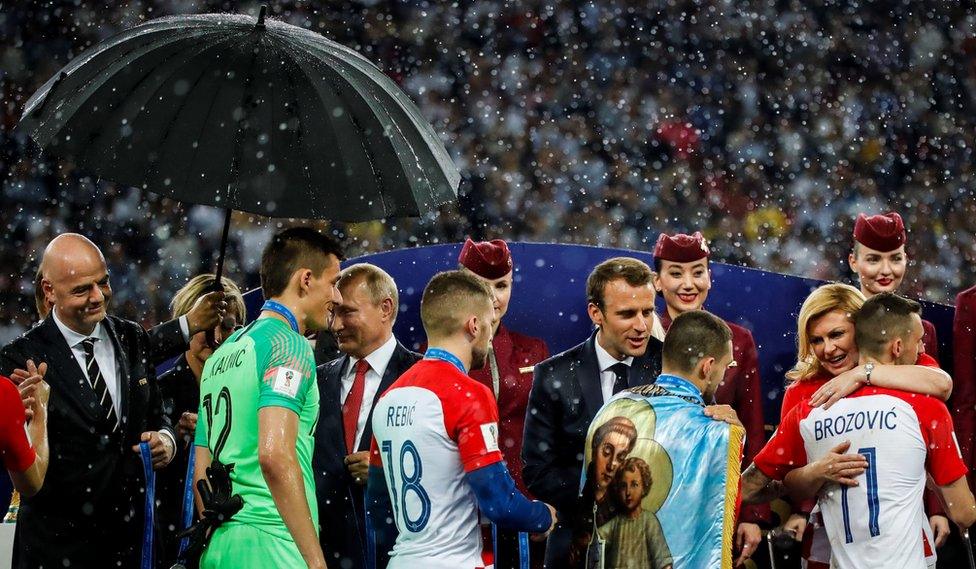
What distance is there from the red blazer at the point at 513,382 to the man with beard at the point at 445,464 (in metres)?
1.37

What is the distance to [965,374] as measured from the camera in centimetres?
469

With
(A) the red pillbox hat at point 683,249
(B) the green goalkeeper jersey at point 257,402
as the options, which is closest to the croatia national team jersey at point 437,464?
(B) the green goalkeeper jersey at point 257,402

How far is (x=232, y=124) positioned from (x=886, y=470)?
2.07 m

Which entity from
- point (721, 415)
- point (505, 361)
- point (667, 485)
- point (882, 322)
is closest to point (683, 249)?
point (505, 361)

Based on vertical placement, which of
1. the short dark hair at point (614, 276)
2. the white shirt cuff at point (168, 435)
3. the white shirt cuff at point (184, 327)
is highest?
the short dark hair at point (614, 276)

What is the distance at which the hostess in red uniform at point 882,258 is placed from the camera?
186 inches

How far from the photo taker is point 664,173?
9.33 meters

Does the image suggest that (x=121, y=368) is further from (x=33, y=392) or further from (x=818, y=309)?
(x=818, y=309)

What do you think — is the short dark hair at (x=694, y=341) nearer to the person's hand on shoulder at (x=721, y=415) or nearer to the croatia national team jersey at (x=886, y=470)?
the person's hand on shoulder at (x=721, y=415)

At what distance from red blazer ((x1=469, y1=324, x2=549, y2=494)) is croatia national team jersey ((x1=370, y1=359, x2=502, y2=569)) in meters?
1.42

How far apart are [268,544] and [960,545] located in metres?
3.21

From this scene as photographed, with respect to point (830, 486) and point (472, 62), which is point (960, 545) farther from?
point (472, 62)

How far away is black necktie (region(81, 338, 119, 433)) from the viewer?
3.73m

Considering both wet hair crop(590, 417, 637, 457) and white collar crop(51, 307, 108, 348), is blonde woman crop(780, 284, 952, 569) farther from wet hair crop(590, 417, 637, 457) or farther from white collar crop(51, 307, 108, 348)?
white collar crop(51, 307, 108, 348)
